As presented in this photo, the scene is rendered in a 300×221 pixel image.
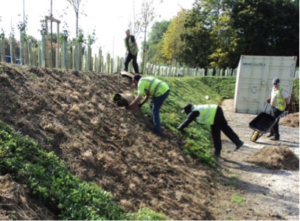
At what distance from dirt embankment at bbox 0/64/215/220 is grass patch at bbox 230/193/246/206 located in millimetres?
369

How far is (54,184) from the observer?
8.75 ft

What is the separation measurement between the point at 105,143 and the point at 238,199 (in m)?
2.55

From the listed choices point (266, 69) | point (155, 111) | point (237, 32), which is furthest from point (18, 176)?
point (237, 32)

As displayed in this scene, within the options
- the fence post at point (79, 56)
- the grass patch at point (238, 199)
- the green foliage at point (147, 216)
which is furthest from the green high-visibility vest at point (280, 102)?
the fence post at point (79, 56)

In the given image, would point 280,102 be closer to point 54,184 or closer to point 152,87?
point 152,87

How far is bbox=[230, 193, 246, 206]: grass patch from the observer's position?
14.3 ft

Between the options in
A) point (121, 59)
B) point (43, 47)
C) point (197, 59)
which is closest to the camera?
point (43, 47)

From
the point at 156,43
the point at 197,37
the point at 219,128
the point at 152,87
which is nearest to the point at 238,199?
the point at 219,128

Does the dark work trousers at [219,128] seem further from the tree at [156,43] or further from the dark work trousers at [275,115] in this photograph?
the tree at [156,43]

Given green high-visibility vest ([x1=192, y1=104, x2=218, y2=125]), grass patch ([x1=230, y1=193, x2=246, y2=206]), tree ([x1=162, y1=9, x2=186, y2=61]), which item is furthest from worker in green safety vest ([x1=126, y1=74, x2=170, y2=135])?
tree ([x1=162, y1=9, x2=186, y2=61])

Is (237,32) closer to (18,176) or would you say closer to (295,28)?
(295,28)

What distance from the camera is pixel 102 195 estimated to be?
2.96 meters

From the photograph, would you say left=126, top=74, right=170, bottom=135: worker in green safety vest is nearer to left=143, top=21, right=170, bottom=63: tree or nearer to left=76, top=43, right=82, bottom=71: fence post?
left=76, top=43, right=82, bottom=71: fence post

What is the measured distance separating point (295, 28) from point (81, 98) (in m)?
33.6
